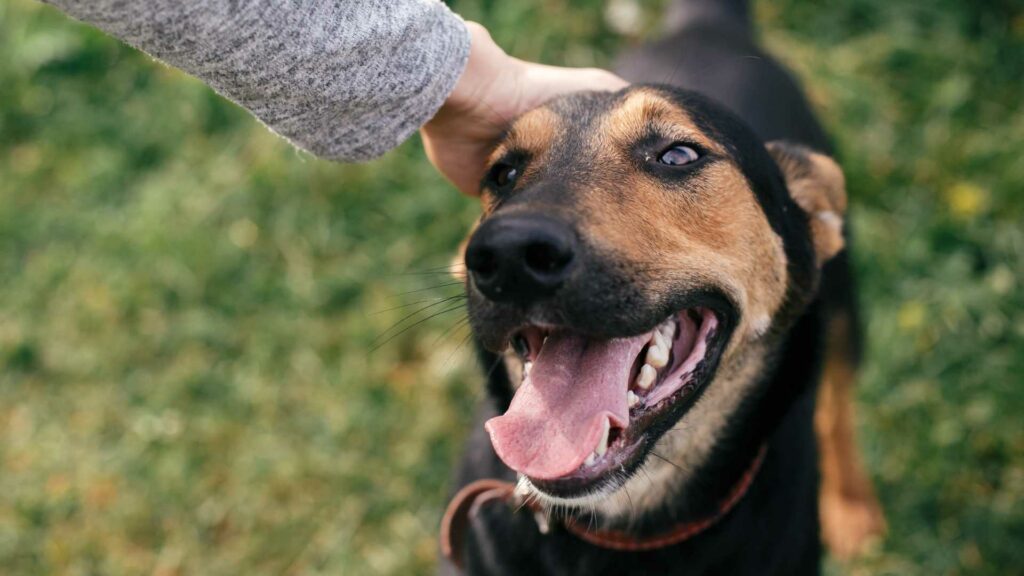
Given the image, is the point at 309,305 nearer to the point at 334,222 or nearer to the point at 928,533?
the point at 334,222

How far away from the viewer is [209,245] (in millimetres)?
4559

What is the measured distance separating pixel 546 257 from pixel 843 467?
2353 mm

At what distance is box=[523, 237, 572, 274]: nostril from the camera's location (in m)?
1.88

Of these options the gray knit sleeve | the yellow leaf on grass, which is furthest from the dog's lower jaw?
the yellow leaf on grass

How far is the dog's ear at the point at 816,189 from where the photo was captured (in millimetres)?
2754

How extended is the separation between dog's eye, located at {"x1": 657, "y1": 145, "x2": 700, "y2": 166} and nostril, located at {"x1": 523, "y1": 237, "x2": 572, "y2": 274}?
2.07 ft

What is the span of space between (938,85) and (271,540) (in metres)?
3.79

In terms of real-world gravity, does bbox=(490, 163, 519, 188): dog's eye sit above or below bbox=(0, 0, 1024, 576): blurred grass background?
above

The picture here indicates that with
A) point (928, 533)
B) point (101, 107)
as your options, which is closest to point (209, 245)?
point (101, 107)

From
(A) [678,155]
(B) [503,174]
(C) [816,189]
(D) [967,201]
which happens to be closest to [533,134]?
(B) [503,174]

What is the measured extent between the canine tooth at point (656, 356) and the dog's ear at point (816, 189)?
0.74 m

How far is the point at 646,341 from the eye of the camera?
88.7 inches

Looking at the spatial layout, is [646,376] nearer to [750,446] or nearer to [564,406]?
[564,406]

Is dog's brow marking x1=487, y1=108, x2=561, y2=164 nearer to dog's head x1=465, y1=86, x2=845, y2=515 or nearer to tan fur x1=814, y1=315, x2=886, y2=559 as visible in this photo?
dog's head x1=465, y1=86, x2=845, y2=515
